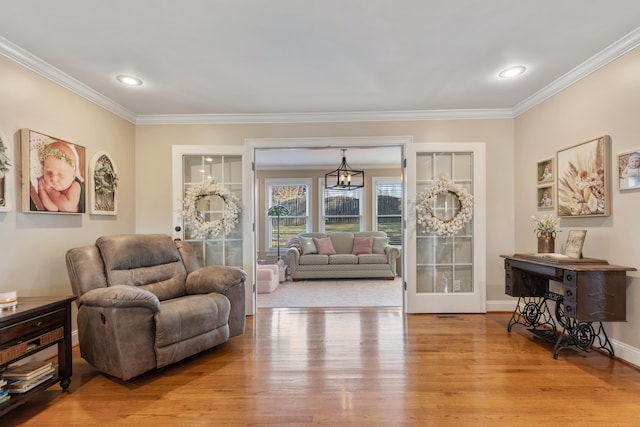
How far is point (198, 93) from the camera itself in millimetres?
3422

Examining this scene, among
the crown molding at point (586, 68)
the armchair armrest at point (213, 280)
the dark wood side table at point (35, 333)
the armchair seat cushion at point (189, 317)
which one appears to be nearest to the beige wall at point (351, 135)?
the crown molding at point (586, 68)

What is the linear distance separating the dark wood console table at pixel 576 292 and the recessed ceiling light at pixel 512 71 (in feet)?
5.59

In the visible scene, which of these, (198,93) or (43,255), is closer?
(43,255)

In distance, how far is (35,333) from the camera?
6.81ft

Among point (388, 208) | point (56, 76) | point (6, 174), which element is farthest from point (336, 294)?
point (56, 76)

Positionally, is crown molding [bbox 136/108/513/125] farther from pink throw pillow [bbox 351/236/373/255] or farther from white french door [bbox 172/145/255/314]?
pink throw pillow [bbox 351/236/373/255]

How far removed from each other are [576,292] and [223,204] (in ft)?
11.9

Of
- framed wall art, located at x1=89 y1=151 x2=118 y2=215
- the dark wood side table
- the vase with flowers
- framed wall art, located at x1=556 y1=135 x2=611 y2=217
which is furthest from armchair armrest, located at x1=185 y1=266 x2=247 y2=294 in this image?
framed wall art, located at x1=556 y1=135 x2=611 y2=217

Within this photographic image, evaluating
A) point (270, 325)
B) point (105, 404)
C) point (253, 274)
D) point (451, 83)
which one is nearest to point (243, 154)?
point (253, 274)

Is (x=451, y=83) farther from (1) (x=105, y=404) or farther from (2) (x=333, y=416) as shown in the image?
(1) (x=105, y=404)

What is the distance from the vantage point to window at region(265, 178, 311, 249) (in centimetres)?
805

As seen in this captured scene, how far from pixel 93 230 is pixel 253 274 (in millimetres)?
1773

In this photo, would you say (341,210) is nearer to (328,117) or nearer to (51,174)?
(328,117)

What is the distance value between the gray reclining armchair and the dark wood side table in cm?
17
